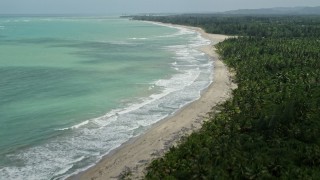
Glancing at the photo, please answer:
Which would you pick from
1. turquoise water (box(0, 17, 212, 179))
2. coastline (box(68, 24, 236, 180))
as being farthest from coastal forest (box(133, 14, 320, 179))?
turquoise water (box(0, 17, 212, 179))

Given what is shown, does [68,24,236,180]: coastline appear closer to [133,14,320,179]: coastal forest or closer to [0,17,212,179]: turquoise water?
[0,17,212,179]: turquoise water

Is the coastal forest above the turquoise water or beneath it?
above

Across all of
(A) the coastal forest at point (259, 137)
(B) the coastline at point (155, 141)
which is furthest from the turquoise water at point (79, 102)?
(A) the coastal forest at point (259, 137)

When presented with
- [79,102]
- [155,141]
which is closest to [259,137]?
[155,141]

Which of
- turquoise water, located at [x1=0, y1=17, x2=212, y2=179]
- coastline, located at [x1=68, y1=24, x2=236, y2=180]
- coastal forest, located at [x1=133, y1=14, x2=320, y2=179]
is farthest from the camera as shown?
turquoise water, located at [x1=0, y1=17, x2=212, y2=179]

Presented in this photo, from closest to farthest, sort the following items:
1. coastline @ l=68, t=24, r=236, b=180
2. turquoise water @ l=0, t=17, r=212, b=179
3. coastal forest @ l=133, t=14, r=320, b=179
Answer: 1. coastal forest @ l=133, t=14, r=320, b=179
2. coastline @ l=68, t=24, r=236, b=180
3. turquoise water @ l=0, t=17, r=212, b=179

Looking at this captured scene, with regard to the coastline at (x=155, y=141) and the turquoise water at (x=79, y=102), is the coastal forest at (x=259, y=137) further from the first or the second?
the turquoise water at (x=79, y=102)

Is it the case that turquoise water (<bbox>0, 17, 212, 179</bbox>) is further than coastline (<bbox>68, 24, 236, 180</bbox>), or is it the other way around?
turquoise water (<bbox>0, 17, 212, 179</bbox>)

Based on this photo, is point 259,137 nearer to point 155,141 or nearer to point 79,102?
point 155,141
